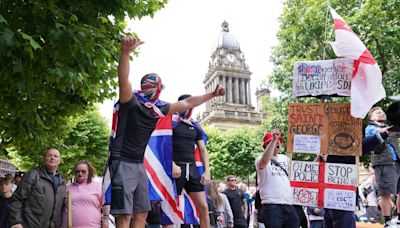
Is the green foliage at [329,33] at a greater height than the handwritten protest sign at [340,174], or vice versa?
the green foliage at [329,33]

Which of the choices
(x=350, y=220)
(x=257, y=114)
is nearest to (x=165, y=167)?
(x=350, y=220)

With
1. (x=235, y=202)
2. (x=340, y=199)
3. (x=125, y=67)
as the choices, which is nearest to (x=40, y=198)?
(x=125, y=67)

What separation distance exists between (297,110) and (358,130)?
99 cm

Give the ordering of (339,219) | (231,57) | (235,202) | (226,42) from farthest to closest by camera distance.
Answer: (226,42) < (231,57) < (235,202) < (339,219)

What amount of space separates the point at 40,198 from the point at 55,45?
204cm

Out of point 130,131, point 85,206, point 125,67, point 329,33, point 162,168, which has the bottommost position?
point 85,206

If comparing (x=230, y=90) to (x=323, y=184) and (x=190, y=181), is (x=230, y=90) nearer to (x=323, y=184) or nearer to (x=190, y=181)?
(x=323, y=184)

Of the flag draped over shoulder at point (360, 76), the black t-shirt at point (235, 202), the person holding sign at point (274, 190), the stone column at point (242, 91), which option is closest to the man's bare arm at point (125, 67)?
the person holding sign at point (274, 190)

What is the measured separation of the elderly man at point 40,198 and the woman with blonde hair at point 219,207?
4.86m

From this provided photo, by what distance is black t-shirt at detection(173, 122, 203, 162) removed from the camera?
20.8ft

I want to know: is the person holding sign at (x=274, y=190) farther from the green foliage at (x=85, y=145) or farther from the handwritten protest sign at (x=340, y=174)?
the green foliage at (x=85, y=145)

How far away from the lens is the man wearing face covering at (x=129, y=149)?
13.7 ft

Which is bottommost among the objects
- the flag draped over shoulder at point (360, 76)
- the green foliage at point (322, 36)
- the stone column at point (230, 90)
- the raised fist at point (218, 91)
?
the raised fist at point (218, 91)

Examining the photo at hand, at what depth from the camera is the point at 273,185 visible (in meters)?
6.53
